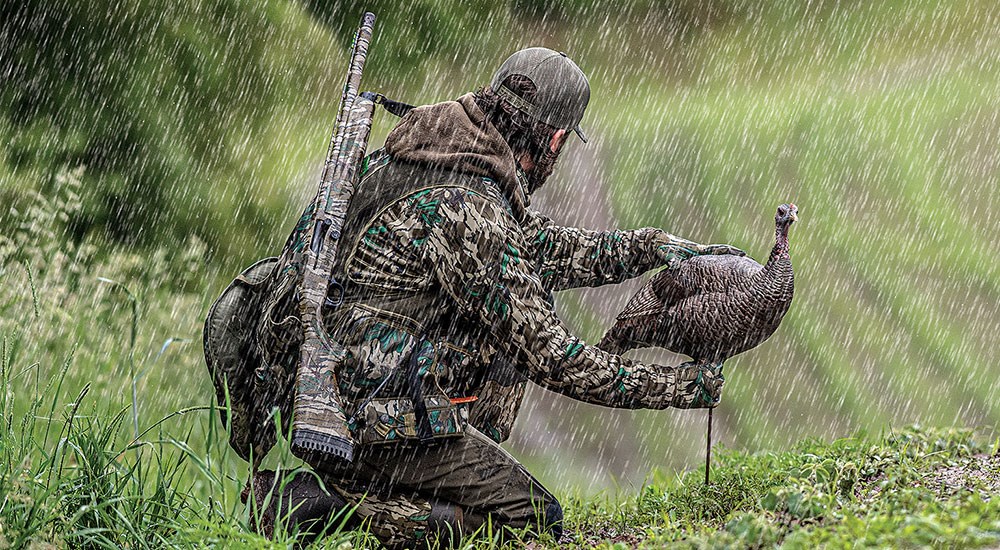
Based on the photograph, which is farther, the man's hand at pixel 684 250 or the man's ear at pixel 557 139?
the man's hand at pixel 684 250

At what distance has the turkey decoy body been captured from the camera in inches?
163

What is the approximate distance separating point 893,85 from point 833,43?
33.1 inches

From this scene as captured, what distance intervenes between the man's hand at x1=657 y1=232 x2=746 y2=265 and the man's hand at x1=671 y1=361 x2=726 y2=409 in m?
0.60

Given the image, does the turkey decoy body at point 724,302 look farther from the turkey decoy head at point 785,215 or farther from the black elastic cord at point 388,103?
the black elastic cord at point 388,103

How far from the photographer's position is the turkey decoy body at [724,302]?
163 inches

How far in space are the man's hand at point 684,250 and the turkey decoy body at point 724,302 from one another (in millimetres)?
93

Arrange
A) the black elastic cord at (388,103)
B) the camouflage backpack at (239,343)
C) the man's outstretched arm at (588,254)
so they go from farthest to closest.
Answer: the man's outstretched arm at (588,254) < the black elastic cord at (388,103) < the camouflage backpack at (239,343)

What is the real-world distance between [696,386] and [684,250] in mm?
735

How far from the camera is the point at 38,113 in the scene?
7.70 metres

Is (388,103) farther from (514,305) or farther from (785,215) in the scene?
(785,215)

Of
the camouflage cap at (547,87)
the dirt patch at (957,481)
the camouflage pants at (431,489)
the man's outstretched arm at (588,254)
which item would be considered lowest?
the camouflage pants at (431,489)

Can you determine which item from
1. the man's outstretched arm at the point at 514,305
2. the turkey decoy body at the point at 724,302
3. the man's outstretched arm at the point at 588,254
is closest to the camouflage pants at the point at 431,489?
the man's outstretched arm at the point at 514,305

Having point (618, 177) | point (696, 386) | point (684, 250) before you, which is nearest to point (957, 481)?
point (696, 386)

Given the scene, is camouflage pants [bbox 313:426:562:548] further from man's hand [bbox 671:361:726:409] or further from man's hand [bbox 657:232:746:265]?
Answer: man's hand [bbox 657:232:746:265]
